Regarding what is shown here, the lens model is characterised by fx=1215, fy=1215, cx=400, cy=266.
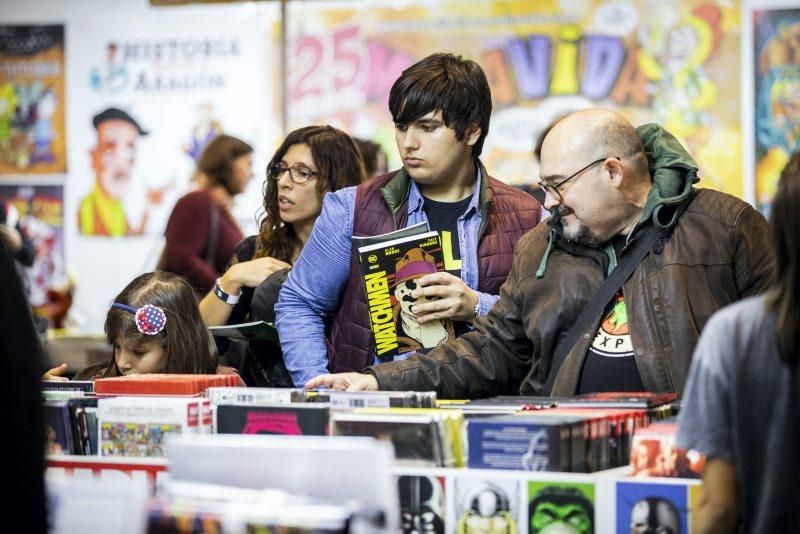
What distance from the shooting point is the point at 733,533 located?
2404mm

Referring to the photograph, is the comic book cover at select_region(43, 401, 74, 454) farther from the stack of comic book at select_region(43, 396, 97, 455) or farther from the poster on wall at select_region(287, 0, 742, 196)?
the poster on wall at select_region(287, 0, 742, 196)

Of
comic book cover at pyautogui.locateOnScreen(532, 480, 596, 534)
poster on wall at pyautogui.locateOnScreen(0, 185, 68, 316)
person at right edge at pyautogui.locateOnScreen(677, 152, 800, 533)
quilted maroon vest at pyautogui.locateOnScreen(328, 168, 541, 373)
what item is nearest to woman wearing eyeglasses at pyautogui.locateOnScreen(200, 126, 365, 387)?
quilted maroon vest at pyautogui.locateOnScreen(328, 168, 541, 373)

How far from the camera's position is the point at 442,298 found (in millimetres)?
4035

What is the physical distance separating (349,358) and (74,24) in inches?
187

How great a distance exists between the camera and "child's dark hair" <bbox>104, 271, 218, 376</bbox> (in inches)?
167

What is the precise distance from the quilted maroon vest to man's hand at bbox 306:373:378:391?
0.43 m

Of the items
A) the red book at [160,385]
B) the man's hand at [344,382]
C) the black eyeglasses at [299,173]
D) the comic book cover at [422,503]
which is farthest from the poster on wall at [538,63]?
the comic book cover at [422,503]

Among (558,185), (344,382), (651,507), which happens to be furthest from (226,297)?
(651,507)

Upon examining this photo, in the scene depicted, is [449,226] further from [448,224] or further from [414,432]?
[414,432]

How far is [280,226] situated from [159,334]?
3.27ft

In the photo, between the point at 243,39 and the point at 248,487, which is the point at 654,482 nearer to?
the point at 248,487

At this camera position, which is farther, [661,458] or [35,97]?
[35,97]

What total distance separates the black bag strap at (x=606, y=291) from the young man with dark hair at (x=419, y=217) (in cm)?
41

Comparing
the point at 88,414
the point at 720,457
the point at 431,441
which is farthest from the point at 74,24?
the point at 720,457
